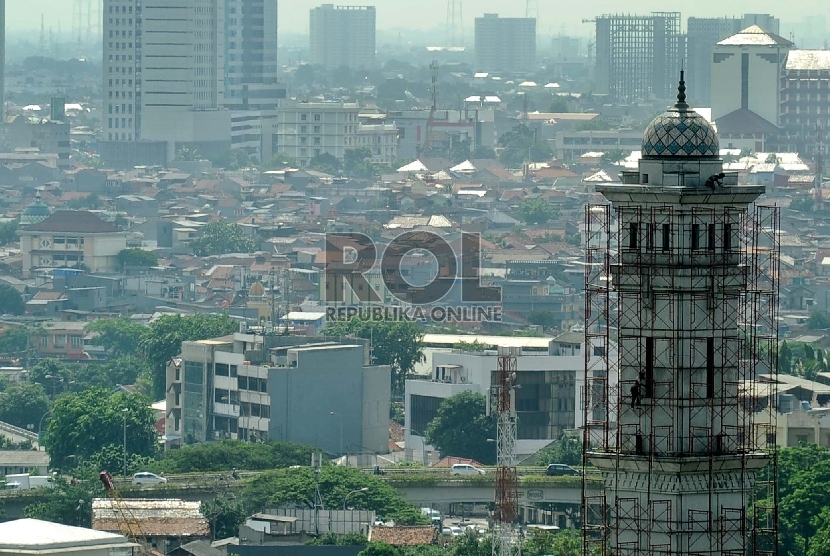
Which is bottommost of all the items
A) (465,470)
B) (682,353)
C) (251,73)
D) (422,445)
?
(422,445)

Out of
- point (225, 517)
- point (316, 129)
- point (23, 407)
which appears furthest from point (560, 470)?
point (316, 129)

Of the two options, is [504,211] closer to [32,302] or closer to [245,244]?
[245,244]

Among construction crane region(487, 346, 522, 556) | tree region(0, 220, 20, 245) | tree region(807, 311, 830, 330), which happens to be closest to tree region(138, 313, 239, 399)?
tree region(807, 311, 830, 330)

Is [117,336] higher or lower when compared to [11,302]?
higher

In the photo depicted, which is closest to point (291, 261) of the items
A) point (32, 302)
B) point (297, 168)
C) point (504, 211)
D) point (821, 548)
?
point (32, 302)

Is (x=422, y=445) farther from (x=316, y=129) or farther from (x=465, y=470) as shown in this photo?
(x=316, y=129)

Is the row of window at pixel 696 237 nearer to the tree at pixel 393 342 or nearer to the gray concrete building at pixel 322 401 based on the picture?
the gray concrete building at pixel 322 401

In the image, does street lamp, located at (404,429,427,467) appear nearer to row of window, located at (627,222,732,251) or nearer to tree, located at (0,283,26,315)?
tree, located at (0,283,26,315)
